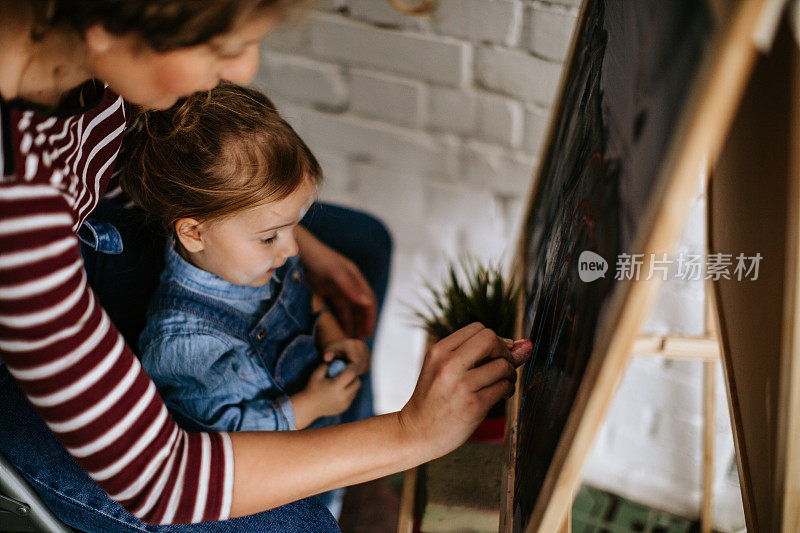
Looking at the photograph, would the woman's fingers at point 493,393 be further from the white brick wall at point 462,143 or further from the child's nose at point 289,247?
the white brick wall at point 462,143

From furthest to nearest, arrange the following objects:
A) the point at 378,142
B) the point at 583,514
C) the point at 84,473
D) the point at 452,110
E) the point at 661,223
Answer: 1. the point at 583,514
2. the point at 378,142
3. the point at 452,110
4. the point at 84,473
5. the point at 661,223

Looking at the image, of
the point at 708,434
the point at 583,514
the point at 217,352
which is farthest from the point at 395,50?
the point at 583,514

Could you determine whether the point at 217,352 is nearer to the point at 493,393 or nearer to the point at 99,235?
the point at 99,235

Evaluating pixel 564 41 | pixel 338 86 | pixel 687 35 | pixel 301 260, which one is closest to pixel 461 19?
pixel 564 41

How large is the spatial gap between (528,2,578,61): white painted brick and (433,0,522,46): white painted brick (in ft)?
0.09

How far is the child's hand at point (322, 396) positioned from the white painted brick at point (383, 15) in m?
0.65

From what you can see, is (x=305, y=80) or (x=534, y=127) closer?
(x=534, y=127)

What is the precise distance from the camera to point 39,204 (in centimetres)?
49

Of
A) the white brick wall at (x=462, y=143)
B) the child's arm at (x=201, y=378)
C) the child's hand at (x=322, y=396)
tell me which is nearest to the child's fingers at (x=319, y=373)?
the child's hand at (x=322, y=396)

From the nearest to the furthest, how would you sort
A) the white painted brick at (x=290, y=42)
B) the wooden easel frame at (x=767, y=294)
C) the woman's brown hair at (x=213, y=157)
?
the wooden easel frame at (x=767, y=294), the woman's brown hair at (x=213, y=157), the white painted brick at (x=290, y=42)

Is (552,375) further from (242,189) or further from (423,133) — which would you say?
(423,133)

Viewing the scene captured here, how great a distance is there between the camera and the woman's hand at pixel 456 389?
573 millimetres

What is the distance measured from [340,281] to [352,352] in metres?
0.13

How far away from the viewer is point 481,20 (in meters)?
1.06
